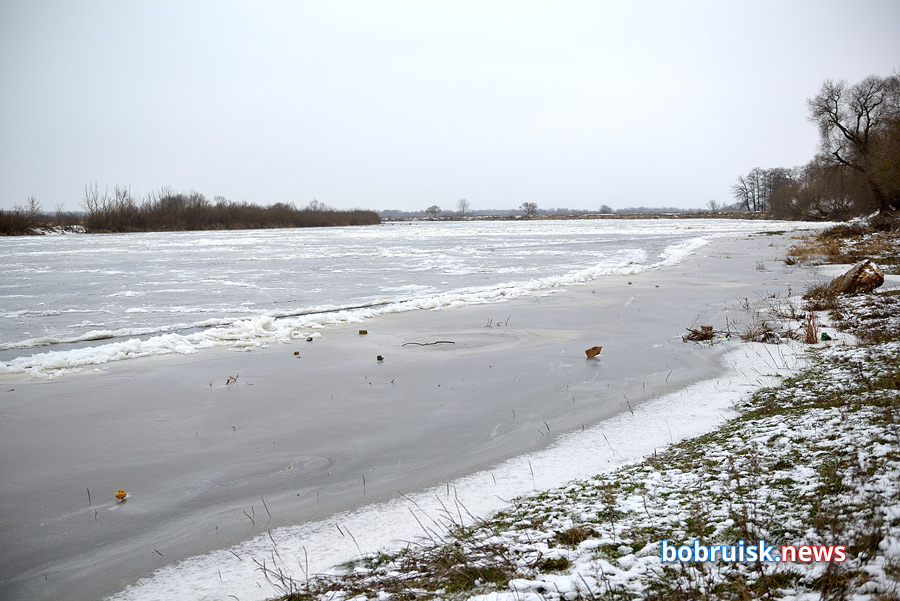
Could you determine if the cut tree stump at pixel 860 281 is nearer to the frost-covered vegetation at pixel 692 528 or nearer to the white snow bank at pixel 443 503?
the white snow bank at pixel 443 503

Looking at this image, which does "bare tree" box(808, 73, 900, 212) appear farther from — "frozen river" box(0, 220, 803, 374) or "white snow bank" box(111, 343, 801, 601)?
"white snow bank" box(111, 343, 801, 601)

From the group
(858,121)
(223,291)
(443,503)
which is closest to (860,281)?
(443,503)

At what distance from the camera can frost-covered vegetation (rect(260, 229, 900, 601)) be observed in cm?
288

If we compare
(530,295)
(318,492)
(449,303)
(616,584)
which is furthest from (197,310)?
(616,584)

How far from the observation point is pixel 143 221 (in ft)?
248

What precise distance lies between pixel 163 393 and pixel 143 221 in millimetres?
77696

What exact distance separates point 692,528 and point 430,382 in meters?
4.78

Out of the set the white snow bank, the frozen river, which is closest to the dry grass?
the frozen river

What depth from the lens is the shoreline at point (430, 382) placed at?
4.84m

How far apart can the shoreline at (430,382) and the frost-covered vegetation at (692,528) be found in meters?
0.99

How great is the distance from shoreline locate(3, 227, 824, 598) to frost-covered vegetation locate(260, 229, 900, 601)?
986mm

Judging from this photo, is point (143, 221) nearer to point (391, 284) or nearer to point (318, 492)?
point (391, 284)

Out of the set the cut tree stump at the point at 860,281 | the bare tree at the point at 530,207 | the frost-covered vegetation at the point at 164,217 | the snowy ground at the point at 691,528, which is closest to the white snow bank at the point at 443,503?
the snowy ground at the point at 691,528

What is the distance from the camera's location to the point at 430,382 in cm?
793
